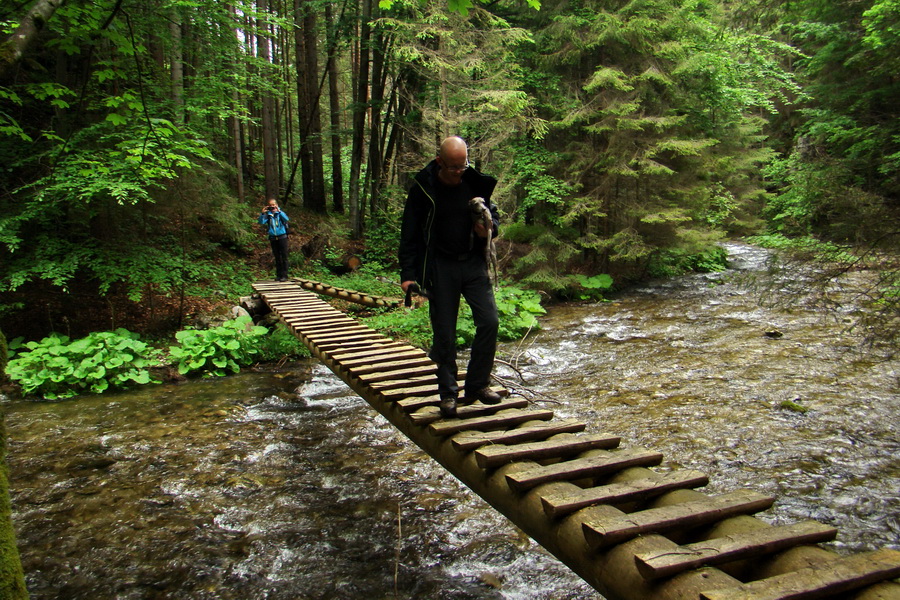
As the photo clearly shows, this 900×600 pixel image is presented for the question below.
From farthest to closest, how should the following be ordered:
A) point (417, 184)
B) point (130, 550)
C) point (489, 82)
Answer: point (489, 82), point (130, 550), point (417, 184)

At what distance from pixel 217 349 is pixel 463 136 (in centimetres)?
848

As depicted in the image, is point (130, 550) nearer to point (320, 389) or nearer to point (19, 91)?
point (320, 389)

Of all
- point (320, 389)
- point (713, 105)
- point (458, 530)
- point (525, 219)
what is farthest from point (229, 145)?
point (458, 530)

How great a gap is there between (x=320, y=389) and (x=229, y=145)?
1401 cm

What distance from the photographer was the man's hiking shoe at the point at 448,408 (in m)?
3.86

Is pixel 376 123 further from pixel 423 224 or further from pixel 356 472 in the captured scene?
pixel 423 224

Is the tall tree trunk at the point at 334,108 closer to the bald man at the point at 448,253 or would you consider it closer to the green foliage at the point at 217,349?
the green foliage at the point at 217,349

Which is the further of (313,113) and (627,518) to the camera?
(313,113)

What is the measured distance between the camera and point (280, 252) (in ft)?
38.7

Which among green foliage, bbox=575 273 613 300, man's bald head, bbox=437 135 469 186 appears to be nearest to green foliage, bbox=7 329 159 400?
→ man's bald head, bbox=437 135 469 186

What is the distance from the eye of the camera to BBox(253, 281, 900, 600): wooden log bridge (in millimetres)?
1938

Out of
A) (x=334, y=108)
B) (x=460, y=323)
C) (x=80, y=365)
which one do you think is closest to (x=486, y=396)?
(x=460, y=323)

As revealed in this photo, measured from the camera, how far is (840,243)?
589 centimetres

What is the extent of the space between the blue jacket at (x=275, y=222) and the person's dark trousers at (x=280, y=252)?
0.17 m
